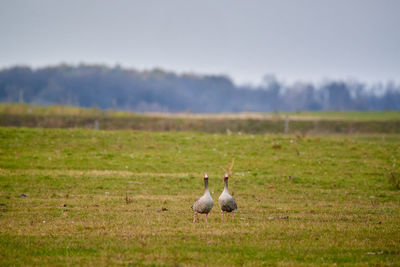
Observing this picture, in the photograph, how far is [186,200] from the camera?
762 inches

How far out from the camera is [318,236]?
479 inches

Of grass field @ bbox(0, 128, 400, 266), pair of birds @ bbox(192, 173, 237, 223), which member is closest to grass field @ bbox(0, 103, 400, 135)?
grass field @ bbox(0, 128, 400, 266)

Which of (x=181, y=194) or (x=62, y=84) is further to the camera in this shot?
(x=62, y=84)

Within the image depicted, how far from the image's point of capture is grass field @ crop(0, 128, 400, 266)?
34.2ft

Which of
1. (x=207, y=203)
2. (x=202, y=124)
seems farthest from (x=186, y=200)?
(x=202, y=124)

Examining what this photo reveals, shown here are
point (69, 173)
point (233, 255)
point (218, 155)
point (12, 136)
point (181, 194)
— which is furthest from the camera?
point (12, 136)

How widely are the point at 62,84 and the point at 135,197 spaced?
189854mm

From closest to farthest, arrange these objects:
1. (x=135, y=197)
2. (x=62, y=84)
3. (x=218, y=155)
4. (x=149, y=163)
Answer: (x=135, y=197)
(x=149, y=163)
(x=218, y=155)
(x=62, y=84)

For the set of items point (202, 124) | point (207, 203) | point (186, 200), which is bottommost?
point (186, 200)

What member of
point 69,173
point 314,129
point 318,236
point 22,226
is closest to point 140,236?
point 22,226

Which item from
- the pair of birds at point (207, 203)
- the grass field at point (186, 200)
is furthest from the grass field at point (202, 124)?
the pair of birds at point (207, 203)

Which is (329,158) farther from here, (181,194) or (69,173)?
(69,173)

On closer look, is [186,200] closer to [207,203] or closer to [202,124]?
[207,203]

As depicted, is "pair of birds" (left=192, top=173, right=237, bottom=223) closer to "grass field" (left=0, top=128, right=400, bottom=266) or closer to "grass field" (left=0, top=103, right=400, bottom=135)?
"grass field" (left=0, top=128, right=400, bottom=266)
